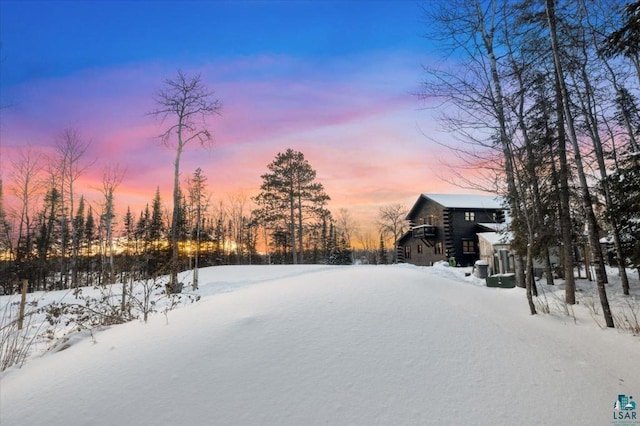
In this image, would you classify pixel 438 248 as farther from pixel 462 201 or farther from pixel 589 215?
pixel 589 215

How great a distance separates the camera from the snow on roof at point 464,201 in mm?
29328

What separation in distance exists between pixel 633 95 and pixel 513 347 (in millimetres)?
12782

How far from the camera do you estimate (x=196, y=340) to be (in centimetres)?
375

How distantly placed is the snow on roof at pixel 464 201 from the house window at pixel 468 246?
3.29m

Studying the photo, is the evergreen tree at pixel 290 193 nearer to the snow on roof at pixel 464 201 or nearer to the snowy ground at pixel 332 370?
the snow on roof at pixel 464 201

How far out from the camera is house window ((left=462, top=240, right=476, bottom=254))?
28.5 metres

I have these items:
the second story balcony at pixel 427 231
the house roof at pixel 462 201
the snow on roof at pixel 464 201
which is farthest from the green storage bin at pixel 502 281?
the second story balcony at pixel 427 231

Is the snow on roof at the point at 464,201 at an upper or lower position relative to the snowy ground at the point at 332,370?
upper

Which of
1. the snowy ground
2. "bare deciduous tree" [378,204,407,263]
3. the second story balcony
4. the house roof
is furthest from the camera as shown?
"bare deciduous tree" [378,204,407,263]

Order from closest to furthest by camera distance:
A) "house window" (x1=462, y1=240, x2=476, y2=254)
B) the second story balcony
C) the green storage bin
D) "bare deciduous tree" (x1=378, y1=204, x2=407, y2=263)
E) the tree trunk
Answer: the tree trunk → the green storage bin → "house window" (x1=462, y1=240, x2=476, y2=254) → the second story balcony → "bare deciduous tree" (x1=378, y1=204, x2=407, y2=263)

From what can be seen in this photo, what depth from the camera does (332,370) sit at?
3.04 metres

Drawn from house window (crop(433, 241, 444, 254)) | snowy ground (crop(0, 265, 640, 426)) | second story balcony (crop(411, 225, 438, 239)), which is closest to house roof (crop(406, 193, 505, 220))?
second story balcony (crop(411, 225, 438, 239))

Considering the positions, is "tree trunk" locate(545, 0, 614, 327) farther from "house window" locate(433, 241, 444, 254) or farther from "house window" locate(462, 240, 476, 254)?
"house window" locate(433, 241, 444, 254)

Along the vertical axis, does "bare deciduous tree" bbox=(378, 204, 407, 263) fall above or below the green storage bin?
above
